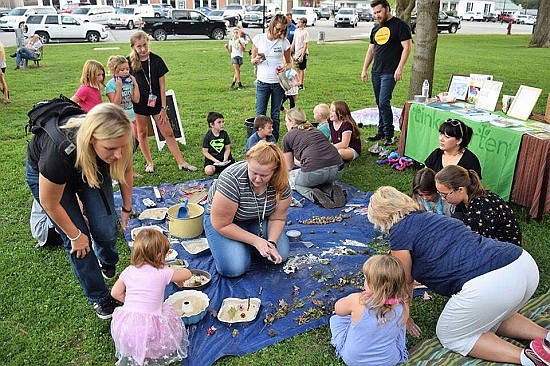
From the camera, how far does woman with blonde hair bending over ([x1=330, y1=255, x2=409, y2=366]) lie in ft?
7.69

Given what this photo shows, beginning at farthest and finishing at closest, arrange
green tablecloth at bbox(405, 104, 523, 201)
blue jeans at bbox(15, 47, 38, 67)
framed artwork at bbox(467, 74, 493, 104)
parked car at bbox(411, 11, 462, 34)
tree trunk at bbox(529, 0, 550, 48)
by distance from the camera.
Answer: parked car at bbox(411, 11, 462, 34) < tree trunk at bbox(529, 0, 550, 48) < blue jeans at bbox(15, 47, 38, 67) < framed artwork at bbox(467, 74, 493, 104) < green tablecloth at bbox(405, 104, 523, 201)

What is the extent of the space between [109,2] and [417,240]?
5040 centimetres

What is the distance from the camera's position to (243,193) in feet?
10.7

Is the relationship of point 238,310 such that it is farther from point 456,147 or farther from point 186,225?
point 456,147

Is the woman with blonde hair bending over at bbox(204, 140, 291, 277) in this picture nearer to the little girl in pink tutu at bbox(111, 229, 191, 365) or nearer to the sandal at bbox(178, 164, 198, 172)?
the little girl in pink tutu at bbox(111, 229, 191, 365)

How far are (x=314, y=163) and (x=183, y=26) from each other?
65.0ft

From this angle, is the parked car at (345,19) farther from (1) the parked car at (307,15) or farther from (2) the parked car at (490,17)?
(2) the parked car at (490,17)

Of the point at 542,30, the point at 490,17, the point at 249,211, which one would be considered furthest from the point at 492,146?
the point at 490,17

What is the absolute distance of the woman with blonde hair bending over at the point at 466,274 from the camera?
2402 millimetres

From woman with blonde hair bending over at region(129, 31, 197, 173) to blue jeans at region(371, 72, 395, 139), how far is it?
274cm

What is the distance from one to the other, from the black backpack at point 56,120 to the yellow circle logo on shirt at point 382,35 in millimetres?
4471

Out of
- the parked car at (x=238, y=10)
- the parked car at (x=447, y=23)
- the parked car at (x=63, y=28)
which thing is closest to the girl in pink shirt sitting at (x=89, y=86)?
the parked car at (x=63, y=28)

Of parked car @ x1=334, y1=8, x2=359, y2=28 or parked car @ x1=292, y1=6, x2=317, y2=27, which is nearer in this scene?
parked car @ x1=292, y1=6, x2=317, y2=27

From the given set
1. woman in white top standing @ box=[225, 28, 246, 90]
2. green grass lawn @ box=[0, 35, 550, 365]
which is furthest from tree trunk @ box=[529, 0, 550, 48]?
woman in white top standing @ box=[225, 28, 246, 90]
